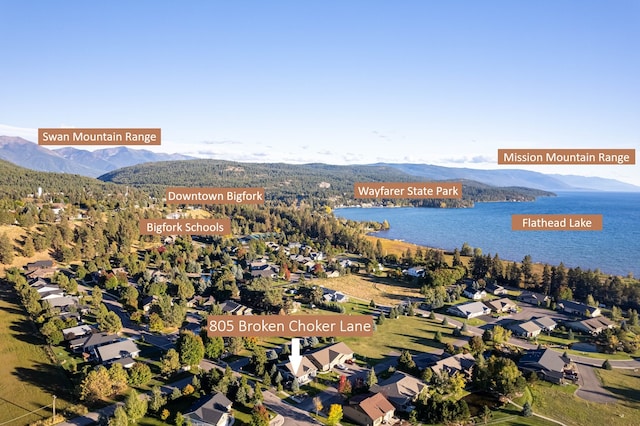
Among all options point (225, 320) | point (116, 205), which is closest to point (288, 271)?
point (225, 320)

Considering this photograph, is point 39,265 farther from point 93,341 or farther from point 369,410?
point 369,410

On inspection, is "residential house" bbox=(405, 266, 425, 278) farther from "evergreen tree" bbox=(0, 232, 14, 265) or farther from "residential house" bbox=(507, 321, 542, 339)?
"evergreen tree" bbox=(0, 232, 14, 265)

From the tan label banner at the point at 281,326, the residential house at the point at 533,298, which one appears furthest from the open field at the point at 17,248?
the residential house at the point at 533,298

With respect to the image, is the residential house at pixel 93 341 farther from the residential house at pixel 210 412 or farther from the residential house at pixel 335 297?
the residential house at pixel 335 297

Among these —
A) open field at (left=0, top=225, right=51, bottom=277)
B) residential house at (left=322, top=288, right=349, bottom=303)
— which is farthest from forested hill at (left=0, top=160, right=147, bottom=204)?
residential house at (left=322, top=288, right=349, bottom=303)

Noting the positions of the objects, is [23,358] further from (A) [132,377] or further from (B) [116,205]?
(B) [116,205]
